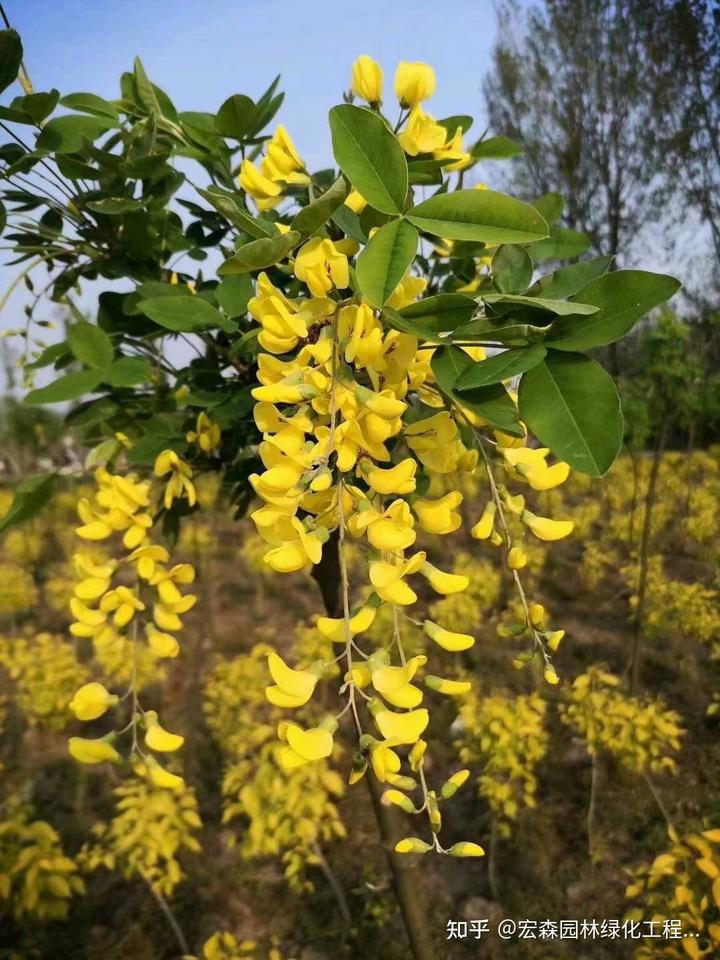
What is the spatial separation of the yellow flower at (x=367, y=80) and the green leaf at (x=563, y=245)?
18cm

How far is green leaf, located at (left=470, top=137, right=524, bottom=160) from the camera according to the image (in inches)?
23.2

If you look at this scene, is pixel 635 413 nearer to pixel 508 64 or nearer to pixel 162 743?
pixel 162 743

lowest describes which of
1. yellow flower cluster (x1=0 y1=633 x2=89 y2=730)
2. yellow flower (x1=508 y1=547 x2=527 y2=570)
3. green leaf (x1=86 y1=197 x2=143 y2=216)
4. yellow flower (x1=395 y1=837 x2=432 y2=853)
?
yellow flower cluster (x1=0 y1=633 x2=89 y2=730)

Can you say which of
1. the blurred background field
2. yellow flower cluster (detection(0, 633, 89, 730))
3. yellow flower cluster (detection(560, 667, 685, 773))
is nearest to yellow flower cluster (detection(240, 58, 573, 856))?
the blurred background field

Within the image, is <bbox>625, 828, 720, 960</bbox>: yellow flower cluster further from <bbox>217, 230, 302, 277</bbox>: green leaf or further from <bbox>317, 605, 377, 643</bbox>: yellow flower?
<bbox>217, 230, 302, 277</bbox>: green leaf

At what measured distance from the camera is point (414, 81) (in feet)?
1.51

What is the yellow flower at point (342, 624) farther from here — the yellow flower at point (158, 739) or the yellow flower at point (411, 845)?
the yellow flower at point (158, 739)

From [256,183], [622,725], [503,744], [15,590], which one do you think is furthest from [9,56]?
[15,590]

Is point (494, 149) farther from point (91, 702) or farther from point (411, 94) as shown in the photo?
point (91, 702)

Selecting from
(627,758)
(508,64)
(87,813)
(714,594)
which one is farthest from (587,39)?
(87,813)

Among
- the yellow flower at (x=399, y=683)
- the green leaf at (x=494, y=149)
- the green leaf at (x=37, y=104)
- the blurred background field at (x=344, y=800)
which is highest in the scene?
the green leaf at (x=37, y=104)

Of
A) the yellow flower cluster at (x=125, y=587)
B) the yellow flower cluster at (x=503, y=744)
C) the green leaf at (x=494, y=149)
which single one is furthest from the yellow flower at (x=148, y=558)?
the yellow flower cluster at (x=503, y=744)

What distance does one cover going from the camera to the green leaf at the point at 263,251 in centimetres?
32

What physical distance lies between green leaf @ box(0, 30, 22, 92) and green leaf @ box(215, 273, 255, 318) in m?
0.19
